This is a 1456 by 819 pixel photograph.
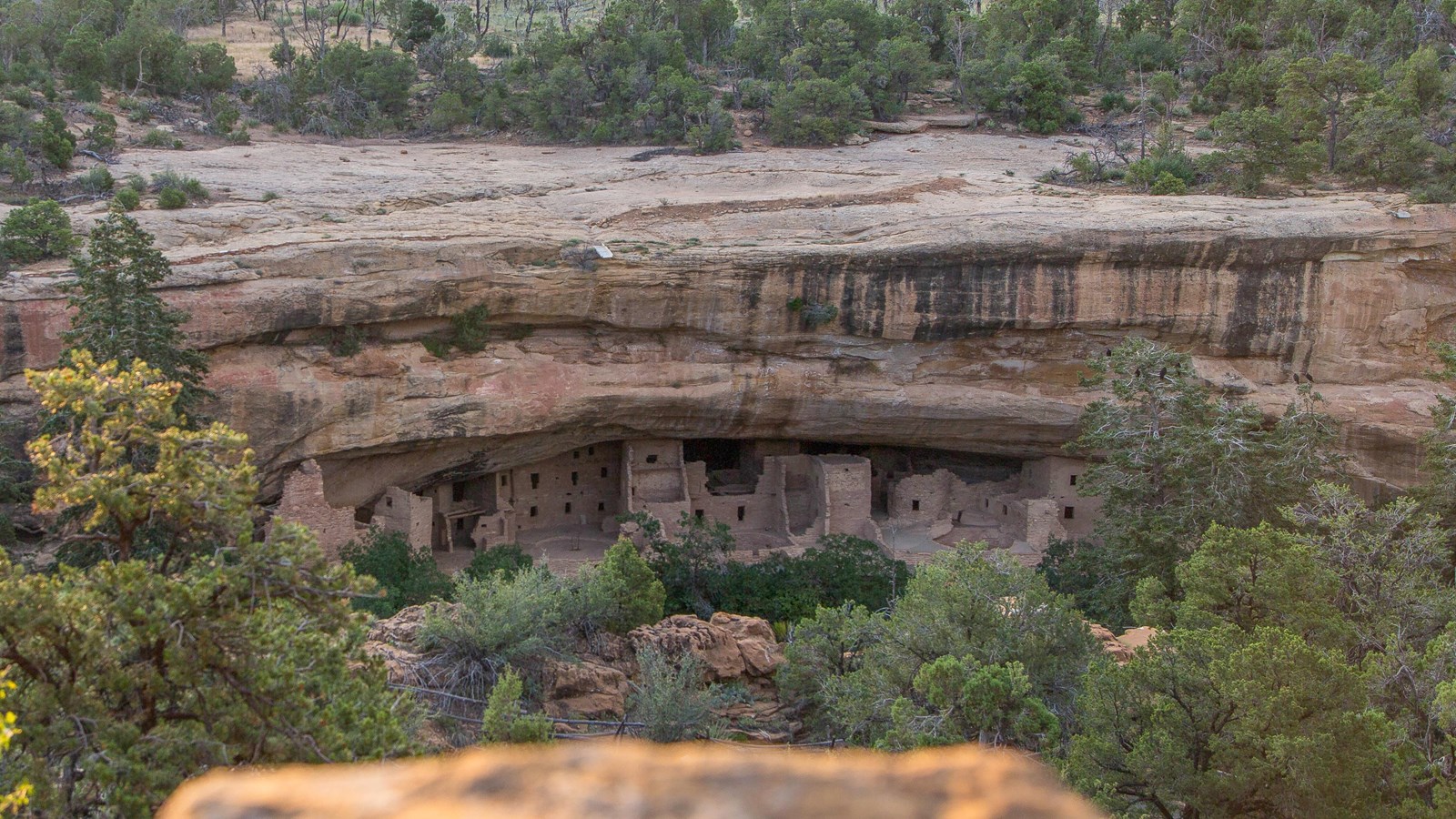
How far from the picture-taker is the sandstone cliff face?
19016 millimetres

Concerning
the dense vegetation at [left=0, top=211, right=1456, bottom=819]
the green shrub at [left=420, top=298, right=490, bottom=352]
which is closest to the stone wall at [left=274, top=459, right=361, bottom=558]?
the dense vegetation at [left=0, top=211, right=1456, bottom=819]

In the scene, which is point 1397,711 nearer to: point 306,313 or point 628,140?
point 306,313

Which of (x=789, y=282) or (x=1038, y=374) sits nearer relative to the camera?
(x=789, y=282)

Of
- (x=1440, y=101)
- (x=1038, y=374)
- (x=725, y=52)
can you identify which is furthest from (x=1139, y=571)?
(x=725, y=52)

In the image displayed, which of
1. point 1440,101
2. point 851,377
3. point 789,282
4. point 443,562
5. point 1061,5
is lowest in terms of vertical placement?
point 443,562

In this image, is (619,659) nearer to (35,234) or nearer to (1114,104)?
(35,234)

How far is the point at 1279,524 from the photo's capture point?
18.2m

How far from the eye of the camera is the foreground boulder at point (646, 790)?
2.24 m

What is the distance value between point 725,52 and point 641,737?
3049cm

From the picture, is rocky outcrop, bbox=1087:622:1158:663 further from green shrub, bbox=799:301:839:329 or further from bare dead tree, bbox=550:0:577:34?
bare dead tree, bbox=550:0:577:34

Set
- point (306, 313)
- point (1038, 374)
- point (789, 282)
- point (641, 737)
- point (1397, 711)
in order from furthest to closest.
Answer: point (1038, 374) < point (789, 282) < point (306, 313) < point (641, 737) < point (1397, 711)

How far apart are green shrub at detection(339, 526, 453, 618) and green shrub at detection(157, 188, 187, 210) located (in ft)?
18.9

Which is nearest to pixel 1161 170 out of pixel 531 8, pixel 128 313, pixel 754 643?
pixel 754 643

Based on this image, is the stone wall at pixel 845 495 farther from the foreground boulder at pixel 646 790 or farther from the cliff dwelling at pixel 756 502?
the foreground boulder at pixel 646 790
